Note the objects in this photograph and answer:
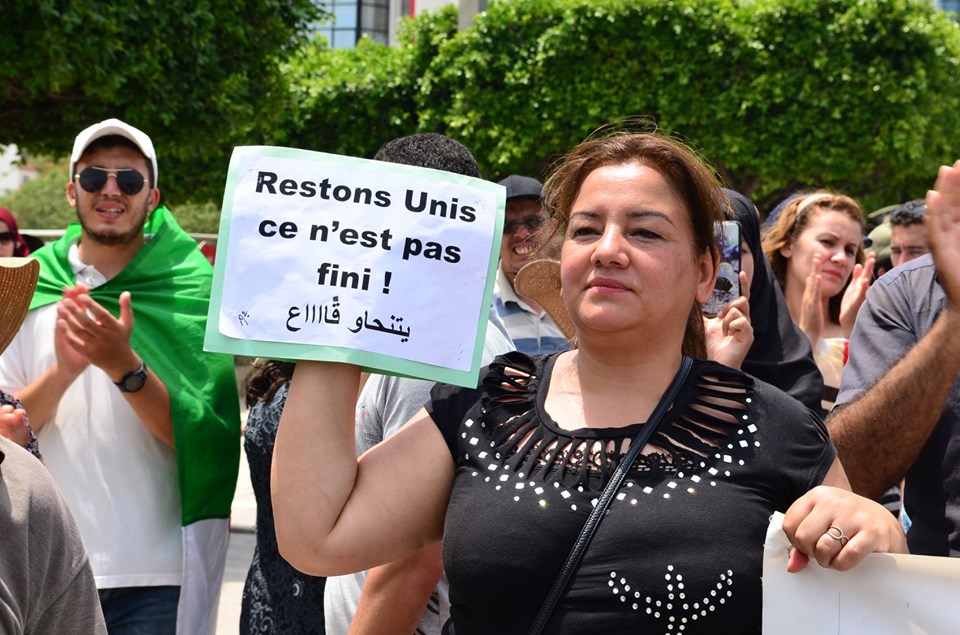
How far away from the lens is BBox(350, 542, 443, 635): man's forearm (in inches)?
93.7

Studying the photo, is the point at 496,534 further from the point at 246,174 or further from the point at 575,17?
the point at 575,17

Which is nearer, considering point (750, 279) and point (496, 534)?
point (496, 534)

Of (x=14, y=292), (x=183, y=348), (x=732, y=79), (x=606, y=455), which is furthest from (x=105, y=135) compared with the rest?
(x=732, y=79)

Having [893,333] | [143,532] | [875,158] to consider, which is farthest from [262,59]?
[875,158]

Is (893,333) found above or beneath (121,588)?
above

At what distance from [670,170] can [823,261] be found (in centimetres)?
280

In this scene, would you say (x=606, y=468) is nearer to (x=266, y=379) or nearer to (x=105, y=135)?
(x=266, y=379)

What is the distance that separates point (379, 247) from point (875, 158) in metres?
17.5

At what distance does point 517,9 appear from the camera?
18.6 meters

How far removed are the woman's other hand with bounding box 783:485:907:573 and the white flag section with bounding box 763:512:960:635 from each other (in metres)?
0.05

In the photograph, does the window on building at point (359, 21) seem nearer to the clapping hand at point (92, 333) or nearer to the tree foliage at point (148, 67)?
the tree foliage at point (148, 67)

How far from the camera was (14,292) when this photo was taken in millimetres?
2480

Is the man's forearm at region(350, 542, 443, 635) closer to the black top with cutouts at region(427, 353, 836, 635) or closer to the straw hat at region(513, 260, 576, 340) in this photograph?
the black top with cutouts at region(427, 353, 836, 635)

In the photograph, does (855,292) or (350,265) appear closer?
(350,265)
